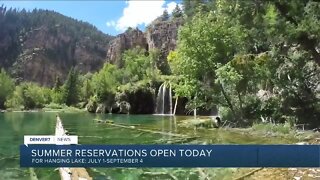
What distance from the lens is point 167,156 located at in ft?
13.0

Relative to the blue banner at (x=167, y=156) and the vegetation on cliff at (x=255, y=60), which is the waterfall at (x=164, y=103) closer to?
the vegetation on cliff at (x=255, y=60)

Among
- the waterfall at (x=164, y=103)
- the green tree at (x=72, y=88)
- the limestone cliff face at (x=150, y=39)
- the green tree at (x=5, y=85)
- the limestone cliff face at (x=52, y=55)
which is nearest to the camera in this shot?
the green tree at (x=5, y=85)

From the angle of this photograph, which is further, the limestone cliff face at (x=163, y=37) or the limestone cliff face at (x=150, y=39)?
the limestone cliff face at (x=163, y=37)

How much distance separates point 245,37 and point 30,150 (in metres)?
10.5

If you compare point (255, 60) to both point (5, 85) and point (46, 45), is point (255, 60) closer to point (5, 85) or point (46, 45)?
point (46, 45)

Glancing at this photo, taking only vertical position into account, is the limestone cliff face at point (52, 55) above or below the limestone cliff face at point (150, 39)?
below

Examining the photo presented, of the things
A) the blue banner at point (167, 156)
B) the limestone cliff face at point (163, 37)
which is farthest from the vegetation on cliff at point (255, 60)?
the blue banner at point (167, 156)

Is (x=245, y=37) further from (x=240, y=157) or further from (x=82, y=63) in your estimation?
(x=240, y=157)

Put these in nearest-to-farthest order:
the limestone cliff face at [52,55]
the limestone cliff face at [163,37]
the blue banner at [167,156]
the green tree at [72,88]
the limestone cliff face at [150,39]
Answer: the blue banner at [167,156], the limestone cliff face at [52,55], the green tree at [72,88], the limestone cliff face at [150,39], the limestone cliff face at [163,37]

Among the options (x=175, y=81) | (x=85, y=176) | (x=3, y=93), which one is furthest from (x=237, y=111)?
(x=85, y=176)

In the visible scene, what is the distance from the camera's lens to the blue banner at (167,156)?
13.0 feet

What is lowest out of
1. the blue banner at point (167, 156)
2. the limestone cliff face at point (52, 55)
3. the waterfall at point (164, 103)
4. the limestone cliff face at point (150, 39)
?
the blue banner at point (167, 156)

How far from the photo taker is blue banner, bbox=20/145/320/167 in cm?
395

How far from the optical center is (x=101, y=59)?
33.4ft
